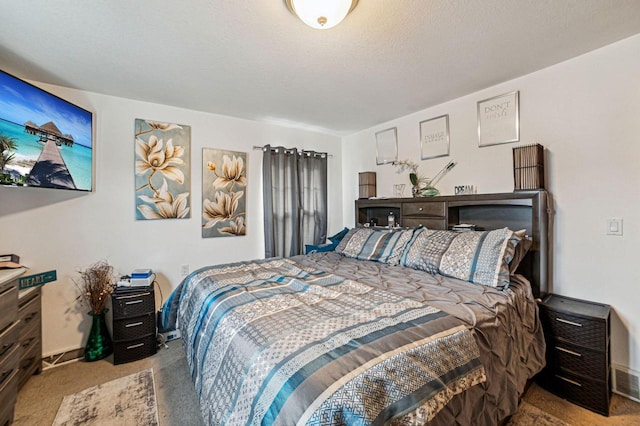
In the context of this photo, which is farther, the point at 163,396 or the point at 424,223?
the point at 424,223

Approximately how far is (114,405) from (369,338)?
1953 mm

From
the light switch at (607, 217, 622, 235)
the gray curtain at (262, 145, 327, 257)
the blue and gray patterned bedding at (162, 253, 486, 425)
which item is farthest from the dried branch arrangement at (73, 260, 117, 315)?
the light switch at (607, 217, 622, 235)

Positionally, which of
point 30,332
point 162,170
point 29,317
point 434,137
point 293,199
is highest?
point 434,137

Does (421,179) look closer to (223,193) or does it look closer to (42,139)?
(223,193)

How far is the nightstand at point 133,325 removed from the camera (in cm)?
238

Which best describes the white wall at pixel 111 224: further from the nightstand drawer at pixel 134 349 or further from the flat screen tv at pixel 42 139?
the nightstand drawer at pixel 134 349

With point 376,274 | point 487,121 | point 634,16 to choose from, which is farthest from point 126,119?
point 634,16

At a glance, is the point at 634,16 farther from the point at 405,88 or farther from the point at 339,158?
the point at 339,158

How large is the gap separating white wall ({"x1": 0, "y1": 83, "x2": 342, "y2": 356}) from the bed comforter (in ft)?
3.94

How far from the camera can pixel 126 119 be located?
2740 millimetres

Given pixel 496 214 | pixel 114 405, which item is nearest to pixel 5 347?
pixel 114 405

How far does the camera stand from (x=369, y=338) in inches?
42.3

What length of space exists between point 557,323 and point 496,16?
6.74 ft

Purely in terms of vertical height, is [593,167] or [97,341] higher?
[593,167]
